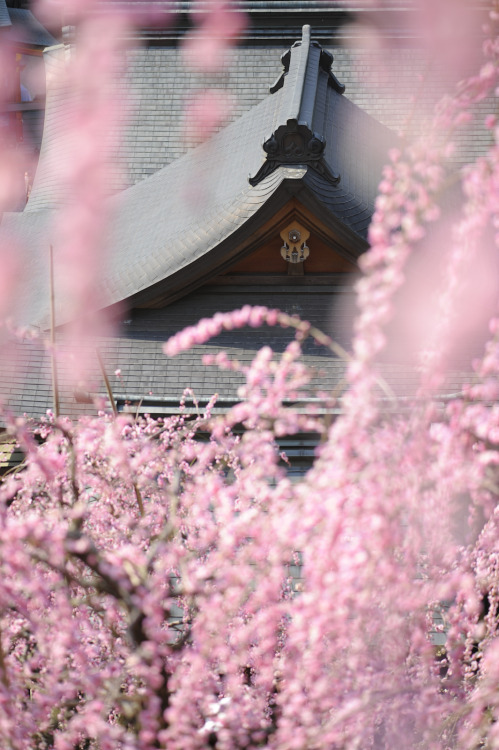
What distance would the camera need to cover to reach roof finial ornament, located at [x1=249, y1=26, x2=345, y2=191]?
27.7 feet

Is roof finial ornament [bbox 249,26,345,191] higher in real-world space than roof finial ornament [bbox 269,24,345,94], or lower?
lower

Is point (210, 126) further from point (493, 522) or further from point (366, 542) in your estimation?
point (366, 542)

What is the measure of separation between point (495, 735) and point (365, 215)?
6.26 m

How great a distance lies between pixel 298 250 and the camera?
843 centimetres

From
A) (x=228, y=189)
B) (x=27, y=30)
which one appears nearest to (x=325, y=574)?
(x=228, y=189)

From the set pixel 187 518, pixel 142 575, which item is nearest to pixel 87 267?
pixel 187 518

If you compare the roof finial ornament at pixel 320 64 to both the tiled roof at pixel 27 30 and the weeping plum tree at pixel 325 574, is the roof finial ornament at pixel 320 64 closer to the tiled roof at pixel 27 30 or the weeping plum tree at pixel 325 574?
the weeping plum tree at pixel 325 574

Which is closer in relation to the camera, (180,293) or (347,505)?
(347,505)

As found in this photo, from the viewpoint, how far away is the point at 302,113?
29.5 ft

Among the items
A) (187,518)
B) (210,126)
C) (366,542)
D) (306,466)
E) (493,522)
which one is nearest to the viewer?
(366,542)

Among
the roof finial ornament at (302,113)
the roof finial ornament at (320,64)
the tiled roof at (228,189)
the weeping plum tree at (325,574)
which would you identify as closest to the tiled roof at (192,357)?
the tiled roof at (228,189)

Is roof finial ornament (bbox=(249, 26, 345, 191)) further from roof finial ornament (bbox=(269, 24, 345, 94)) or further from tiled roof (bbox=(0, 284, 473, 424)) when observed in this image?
tiled roof (bbox=(0, 284, 473, 424))

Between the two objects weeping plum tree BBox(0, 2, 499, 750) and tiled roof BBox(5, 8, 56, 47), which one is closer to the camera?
weeping plum tree BBox(0, 2, 499, 750)

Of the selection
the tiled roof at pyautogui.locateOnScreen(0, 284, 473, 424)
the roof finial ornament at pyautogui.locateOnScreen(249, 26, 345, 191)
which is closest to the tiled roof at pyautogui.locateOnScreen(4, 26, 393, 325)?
the roof finial ornament at pyautogui.locateOnScreen(249, 26, 345, 191)
